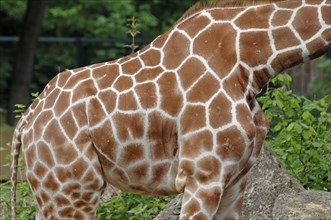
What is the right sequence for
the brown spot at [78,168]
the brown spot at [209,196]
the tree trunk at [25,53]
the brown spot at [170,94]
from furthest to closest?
1. the tree trunk at [25,53]
2. the brown spot at [78,168]
3. the brown spot at [170,94]
4. the brown spot at [209,196]

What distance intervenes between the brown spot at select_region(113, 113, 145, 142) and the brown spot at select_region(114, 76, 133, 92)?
16 cm

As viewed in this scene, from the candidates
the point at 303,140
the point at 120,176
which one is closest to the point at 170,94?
the point at 120,176

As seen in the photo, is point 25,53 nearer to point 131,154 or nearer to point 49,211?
point 49,211

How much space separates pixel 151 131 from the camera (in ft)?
16.2

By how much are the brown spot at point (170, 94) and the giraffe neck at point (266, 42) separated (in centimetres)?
22

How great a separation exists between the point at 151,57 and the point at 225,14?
50 cm

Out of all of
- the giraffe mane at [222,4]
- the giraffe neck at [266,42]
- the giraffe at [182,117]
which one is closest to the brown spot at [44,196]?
the giraffe at [182,117]

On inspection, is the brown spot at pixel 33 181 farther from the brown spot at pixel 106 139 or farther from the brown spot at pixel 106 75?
the brown spot at pixel 106 75

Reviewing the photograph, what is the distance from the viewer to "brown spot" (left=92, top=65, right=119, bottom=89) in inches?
203

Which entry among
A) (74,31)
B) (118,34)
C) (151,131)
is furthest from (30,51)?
(151,131)

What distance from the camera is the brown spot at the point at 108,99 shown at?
5.04 m

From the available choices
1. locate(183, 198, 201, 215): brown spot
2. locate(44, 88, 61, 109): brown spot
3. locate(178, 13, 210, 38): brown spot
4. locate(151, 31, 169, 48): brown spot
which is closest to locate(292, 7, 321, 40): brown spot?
locate(178, 13, 210, 38): brown spot

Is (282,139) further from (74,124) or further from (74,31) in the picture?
(74,31)

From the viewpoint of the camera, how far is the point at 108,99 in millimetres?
5062
